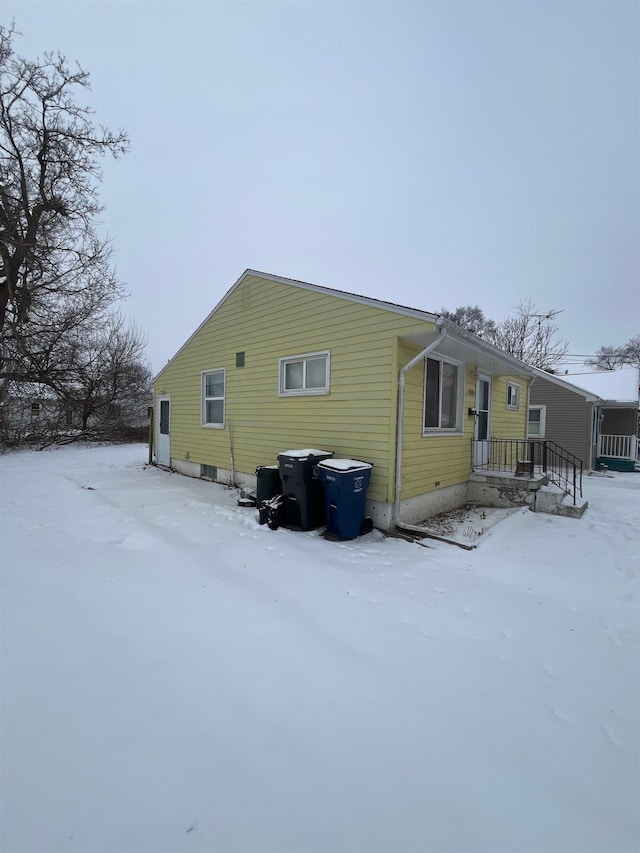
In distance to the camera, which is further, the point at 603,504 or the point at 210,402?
the point at 210,402

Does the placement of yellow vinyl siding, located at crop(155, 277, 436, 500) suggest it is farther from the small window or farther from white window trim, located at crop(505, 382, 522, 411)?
white window trim, located at crop(505, 382, 522, 411)

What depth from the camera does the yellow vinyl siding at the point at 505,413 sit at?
357 inches

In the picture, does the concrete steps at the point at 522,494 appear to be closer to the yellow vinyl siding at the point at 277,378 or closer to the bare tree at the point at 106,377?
the yellow vinyl siding at the point at 277,378

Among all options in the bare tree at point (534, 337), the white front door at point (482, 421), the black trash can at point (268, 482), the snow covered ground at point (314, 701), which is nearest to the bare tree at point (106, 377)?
the black trash can at point (268, 482)

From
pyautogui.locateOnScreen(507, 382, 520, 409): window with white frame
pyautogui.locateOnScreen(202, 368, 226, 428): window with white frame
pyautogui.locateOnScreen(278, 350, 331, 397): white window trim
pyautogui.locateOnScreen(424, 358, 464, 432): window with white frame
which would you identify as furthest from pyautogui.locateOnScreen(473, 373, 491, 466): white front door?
pyautogui.locateOnScreen(202, 368, 226, 428): window with white frame

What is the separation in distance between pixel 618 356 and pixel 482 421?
32.1 meters

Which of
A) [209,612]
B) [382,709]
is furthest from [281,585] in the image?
[382,709]

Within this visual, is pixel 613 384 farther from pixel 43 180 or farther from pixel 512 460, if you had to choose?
pixel 43 180

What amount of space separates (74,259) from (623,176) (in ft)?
70.1

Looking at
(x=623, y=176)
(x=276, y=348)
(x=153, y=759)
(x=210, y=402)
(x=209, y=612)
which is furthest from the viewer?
(x=623, y=176)

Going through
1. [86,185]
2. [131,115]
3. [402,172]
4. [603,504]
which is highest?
[402,172]

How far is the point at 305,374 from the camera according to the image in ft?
22.7

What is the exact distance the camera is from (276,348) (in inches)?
292

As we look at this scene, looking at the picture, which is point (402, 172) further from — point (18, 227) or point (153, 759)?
point (153, 759)
